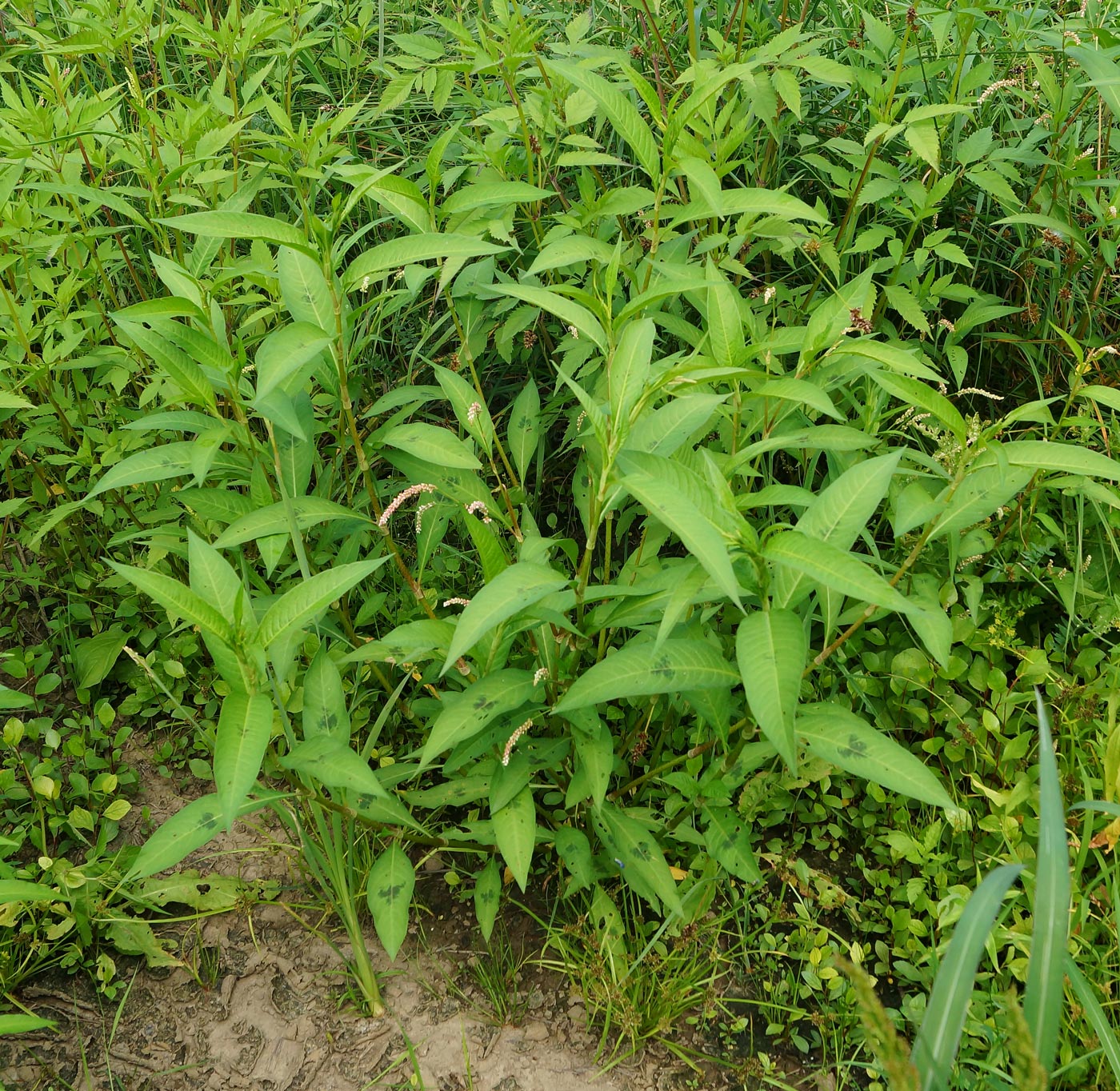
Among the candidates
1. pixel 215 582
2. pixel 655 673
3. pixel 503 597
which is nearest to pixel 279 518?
pixel 215 582

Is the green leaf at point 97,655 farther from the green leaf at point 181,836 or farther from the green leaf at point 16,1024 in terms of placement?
the green leaf at point 16,1024

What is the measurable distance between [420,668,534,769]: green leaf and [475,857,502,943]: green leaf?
0.49m

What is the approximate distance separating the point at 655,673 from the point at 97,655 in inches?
72.4

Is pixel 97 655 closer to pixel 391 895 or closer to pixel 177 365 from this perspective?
pixel 177 365

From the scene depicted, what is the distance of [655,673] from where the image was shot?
5.16 feet

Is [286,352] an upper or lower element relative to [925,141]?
lower

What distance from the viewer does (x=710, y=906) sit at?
221 centimetres

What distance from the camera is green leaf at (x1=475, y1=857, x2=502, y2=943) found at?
205 centimetres

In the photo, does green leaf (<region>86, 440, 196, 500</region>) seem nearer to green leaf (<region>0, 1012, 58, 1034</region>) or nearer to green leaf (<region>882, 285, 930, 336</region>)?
green leaf (<region>0, 1012, 58, 1034</region>)

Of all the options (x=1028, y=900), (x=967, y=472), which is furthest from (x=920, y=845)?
(x=967, y=472)

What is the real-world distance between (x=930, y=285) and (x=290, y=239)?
5.42 feet

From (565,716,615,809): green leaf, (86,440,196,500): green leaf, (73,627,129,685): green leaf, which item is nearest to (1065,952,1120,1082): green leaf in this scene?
(565,716,615,809): green leaf

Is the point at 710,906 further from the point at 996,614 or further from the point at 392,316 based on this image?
the point at 392,316

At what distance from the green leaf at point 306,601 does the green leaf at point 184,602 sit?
59 mm
